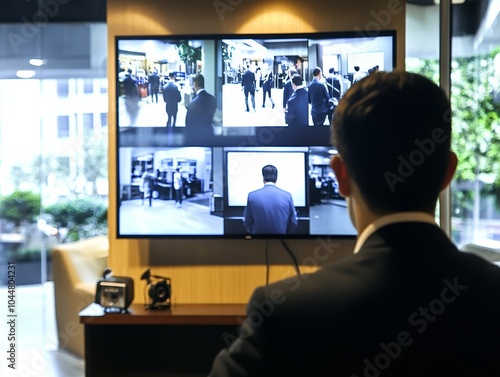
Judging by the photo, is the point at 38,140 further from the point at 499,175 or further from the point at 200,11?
the point at 499,175

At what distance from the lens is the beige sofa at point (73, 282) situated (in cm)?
516

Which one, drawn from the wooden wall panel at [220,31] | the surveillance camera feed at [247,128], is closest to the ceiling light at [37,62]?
the wooden wall panel at [220,31]

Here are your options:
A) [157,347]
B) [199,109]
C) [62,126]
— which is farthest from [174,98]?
[62,126]

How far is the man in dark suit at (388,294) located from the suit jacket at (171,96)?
252 centimetres

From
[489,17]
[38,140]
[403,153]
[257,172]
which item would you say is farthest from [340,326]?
[38,140]

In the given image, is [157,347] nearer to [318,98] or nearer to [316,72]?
[318,98]

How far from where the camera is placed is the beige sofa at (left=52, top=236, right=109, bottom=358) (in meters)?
5.16

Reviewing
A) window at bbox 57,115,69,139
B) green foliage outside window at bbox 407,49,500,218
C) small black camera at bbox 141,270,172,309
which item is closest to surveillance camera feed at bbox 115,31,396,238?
small black camera at bbox 141,270,172,309

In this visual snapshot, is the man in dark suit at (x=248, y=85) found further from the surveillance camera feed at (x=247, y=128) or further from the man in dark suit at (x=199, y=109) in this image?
the man in dark suit at (x=199, y=109)

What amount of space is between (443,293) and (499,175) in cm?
509

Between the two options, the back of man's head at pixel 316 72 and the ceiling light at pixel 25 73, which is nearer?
the back of man's head at pixel 316 72

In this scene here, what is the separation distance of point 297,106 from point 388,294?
2.61 m

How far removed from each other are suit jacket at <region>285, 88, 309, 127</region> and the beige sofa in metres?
2.40

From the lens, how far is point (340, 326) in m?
0.74
